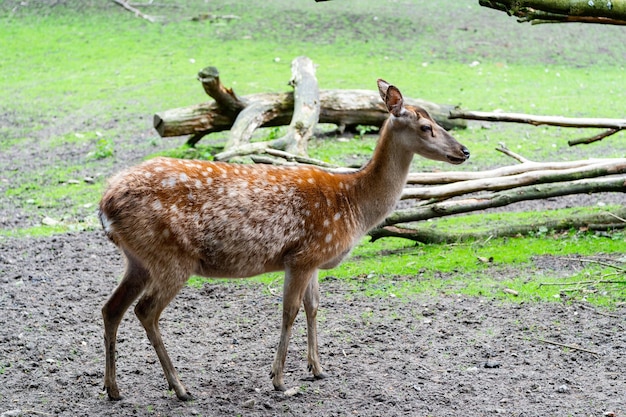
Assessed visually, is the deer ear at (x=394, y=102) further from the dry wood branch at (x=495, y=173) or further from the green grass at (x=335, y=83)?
the dry wood branch at (x=495, y=173)

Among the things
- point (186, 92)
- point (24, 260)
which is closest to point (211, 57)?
point (186, 92)

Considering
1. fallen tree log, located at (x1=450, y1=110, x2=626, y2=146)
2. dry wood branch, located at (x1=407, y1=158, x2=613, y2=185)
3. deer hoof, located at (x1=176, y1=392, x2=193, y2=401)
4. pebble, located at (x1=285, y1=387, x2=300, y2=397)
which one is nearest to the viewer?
deer hoof, located at (x1=176, y1=392, x2=193, y2=401)

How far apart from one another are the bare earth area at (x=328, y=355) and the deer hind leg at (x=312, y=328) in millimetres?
110

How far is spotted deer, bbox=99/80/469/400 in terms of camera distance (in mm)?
4957

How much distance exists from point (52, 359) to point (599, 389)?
3.64 m

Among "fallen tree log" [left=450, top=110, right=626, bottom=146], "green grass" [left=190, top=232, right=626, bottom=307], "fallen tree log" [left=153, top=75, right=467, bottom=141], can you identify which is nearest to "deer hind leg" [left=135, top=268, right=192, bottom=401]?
"green grass" [left=190, top=232, right=626, bottom=307]

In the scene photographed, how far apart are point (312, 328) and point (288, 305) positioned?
0.41 meters

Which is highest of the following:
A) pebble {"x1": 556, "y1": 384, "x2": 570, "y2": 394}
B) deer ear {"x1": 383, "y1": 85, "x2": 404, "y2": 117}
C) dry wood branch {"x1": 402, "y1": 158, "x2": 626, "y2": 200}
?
deer ear {"x1": 383, "y1": 85, "x2": 404, "y2": 117}

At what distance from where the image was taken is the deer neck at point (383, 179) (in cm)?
571

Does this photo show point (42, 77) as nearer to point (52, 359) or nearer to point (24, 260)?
point (24, 260)

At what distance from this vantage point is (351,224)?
5570 millimetres

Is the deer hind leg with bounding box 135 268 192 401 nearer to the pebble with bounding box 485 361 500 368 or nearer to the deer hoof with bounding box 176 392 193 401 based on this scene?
the deer hoof with bounding box 176 392 193 401

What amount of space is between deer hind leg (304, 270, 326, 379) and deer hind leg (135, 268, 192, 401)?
870 millimetres

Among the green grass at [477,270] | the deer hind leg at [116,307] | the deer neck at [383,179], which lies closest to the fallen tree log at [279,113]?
the green grass at [477,270]
